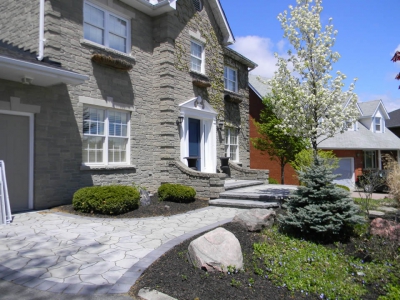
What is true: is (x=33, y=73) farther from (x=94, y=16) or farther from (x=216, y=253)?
(x=216, y=253)

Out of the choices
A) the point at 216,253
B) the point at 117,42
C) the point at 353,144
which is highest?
the point at 117,42

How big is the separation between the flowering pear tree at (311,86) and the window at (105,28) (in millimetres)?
5277

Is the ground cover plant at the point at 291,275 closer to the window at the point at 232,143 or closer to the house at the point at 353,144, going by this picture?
the window at the point at 232,143

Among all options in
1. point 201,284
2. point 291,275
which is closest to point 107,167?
point 201,284

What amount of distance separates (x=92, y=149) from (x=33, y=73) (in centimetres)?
308

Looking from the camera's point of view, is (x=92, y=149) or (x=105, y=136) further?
(x=105, y=136)

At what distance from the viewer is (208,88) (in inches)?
541

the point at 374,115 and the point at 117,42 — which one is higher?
the point at 117,42

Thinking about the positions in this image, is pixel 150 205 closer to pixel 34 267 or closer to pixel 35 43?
pixel 34 267

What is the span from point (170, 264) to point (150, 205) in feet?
15.5

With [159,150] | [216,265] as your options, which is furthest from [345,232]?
[159,150]

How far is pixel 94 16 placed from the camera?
9914 millimetres

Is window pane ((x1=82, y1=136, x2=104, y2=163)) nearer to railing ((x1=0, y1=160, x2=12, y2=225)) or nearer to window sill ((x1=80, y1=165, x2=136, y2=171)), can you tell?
window sill ((x1=80, y1=165, x2=136, y2=171))

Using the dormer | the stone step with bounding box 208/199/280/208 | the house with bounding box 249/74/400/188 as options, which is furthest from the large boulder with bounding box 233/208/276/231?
the dormer
